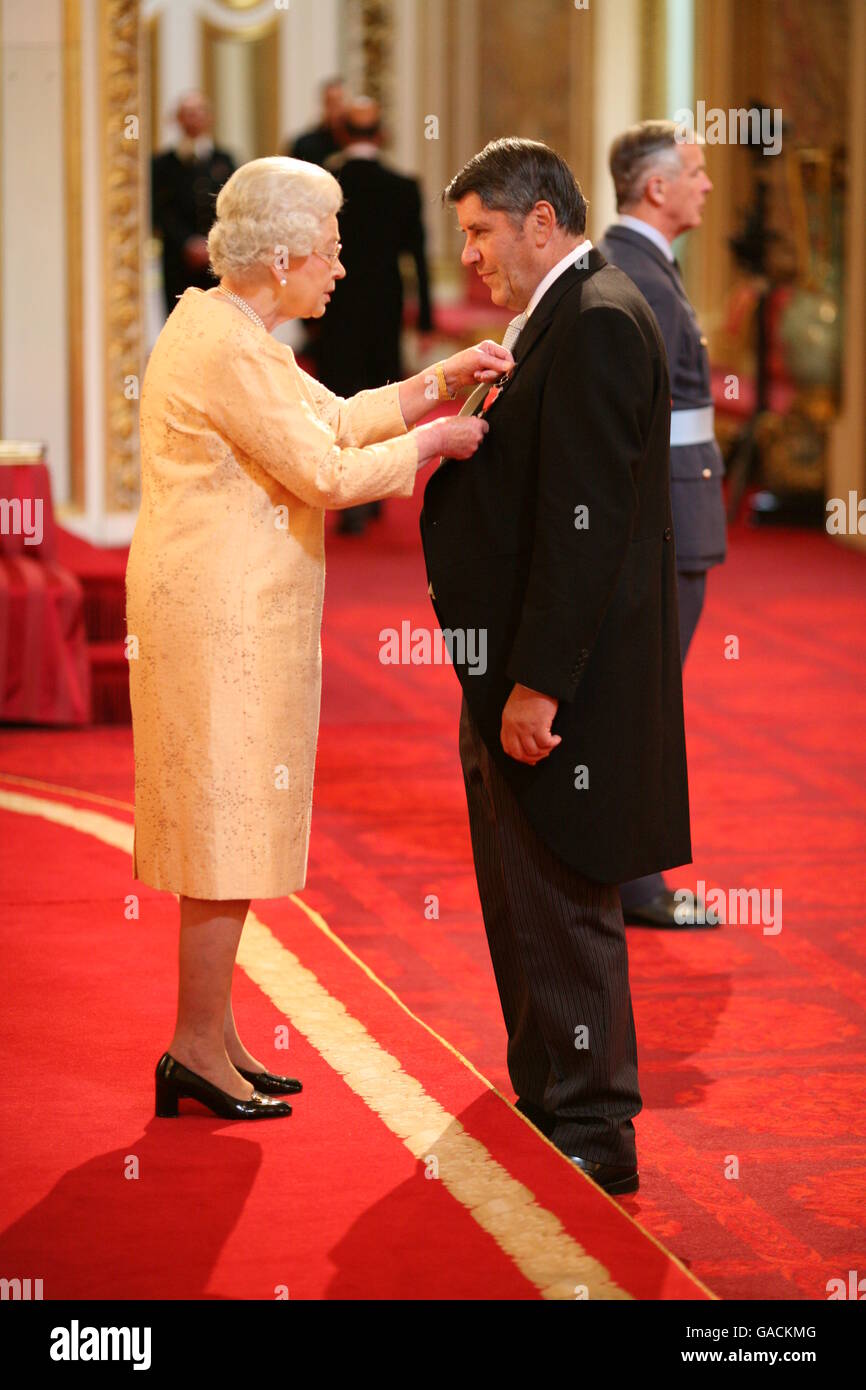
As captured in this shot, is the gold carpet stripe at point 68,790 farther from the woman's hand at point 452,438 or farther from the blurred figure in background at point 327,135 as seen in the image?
the blurred figure in background at point 327,135

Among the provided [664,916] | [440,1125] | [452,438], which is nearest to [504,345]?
[452,438]

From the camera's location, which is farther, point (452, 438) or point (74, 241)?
point (74, 241)

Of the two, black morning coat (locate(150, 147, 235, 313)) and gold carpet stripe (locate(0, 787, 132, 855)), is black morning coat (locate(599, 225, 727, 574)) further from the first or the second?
black morning coat (locate(150, 147, 235, 313))

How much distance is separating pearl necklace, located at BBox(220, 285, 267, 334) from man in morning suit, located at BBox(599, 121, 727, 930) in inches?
62.2

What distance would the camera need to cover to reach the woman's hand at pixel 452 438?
3.20 meters

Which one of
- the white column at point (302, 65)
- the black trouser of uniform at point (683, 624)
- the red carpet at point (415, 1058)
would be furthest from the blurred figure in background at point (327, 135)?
the black trouser of uniform at point (683, 624)

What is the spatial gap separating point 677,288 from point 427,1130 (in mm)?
2225

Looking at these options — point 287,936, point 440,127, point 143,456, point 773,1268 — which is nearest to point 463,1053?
point 287,936

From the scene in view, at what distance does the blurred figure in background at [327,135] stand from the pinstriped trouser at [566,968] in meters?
8.94

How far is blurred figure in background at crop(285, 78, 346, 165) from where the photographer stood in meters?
11.9

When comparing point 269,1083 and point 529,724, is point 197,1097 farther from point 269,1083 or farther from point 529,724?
point 529,724

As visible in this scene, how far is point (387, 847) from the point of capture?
5469 millimetres

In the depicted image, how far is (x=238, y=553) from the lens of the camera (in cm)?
322

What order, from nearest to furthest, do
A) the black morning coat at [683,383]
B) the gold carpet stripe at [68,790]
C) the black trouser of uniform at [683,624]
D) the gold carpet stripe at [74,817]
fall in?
the black morning coat at [683,383], the black trouser of uniform at [683,624], the gold carpet stripe at [74,817], the gold carpet stripe at [68,790]
